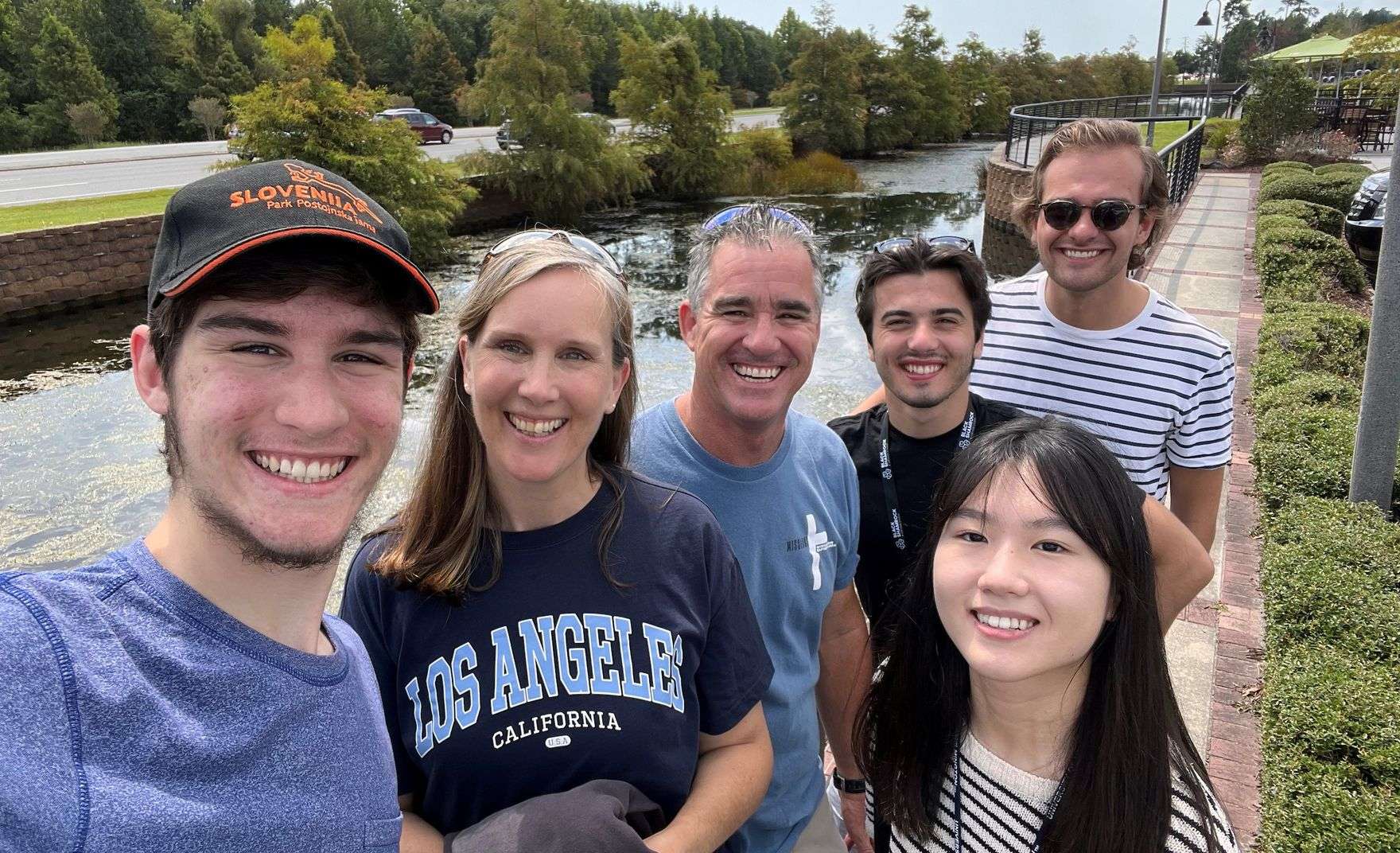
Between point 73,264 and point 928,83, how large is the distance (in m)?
43.9

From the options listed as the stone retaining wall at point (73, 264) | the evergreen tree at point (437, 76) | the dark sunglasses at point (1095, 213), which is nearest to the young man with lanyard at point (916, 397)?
the dark sunglasses at point (1095, 213)

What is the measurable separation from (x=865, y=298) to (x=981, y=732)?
1199 mm

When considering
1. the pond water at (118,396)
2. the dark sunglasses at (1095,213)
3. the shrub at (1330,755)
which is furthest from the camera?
the pond water at (118,396)

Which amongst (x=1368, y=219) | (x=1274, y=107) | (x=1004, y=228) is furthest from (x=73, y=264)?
(x=1274, y=107)

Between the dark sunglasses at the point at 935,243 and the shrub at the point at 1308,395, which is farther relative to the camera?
the shrub at the point at 1308,395

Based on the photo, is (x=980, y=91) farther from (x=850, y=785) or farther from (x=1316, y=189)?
(x=850, y=785)

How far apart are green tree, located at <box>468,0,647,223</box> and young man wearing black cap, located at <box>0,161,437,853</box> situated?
24.7 metres

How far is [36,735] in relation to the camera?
0.85 meters

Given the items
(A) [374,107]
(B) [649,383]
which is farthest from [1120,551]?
(A) [374,107]

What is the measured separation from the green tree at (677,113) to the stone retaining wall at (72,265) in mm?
16697

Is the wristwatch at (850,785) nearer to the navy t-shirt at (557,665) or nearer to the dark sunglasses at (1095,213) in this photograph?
the navy t-shirt at (557,665)

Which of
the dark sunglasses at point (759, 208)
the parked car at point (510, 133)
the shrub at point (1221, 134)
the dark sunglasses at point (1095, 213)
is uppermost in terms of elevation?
the parked car at point (510, 133)

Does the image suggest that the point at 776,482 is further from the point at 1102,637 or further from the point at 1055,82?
the point at 1055,82

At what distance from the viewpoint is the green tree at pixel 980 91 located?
52344 millimetres
